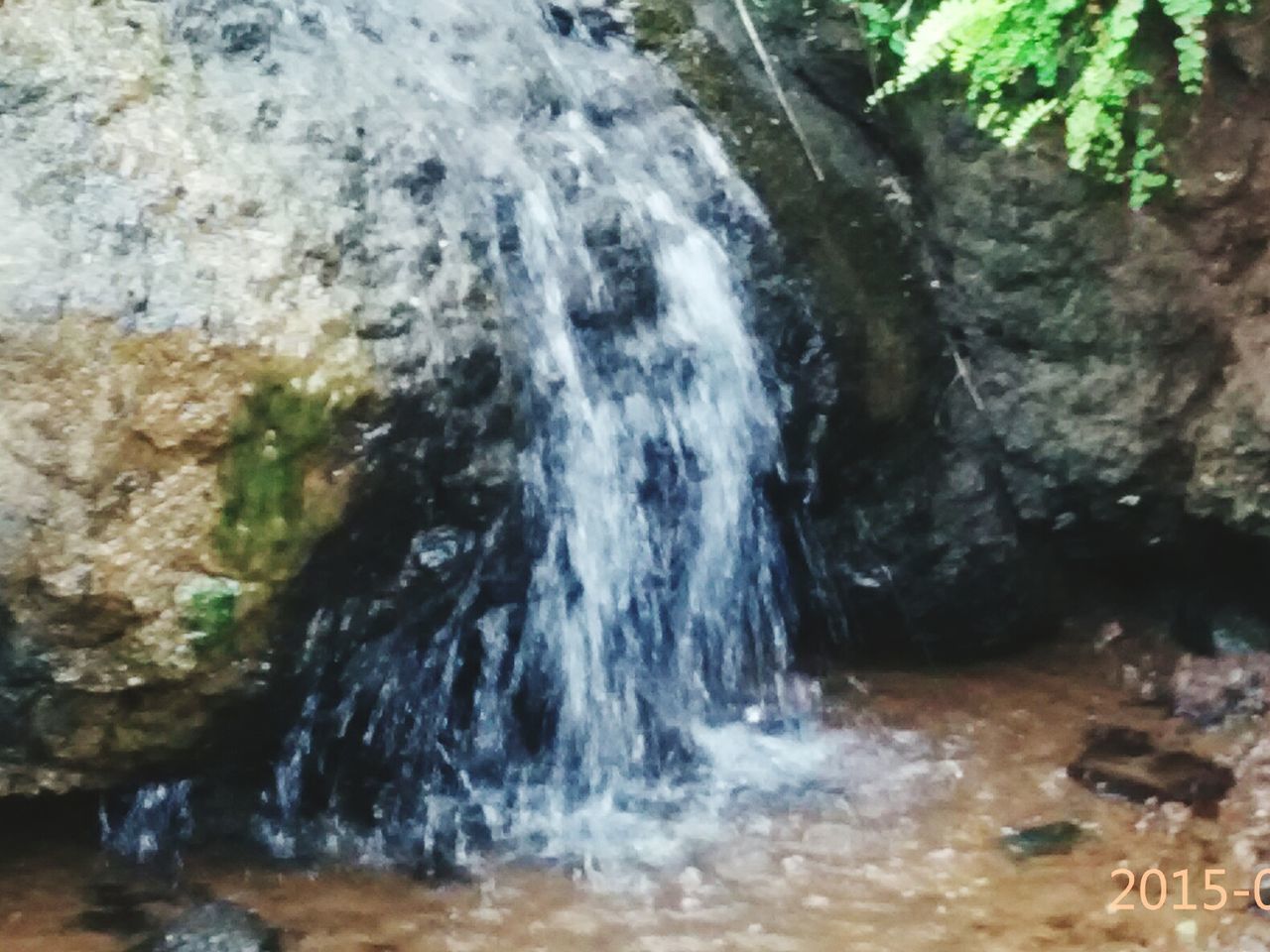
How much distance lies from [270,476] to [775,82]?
2.36 meters

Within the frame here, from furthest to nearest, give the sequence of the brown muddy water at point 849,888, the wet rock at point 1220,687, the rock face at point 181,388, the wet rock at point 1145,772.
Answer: the wet rock at point 1220,687
the wet rock at point 1145,772
the brown muddy water at point 849,888
the rock face at point 181,388

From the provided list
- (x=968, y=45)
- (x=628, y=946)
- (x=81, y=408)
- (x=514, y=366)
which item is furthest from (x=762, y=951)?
(x=968, y=45)

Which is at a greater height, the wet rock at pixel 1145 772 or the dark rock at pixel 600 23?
the dark rock at pixel 600 23

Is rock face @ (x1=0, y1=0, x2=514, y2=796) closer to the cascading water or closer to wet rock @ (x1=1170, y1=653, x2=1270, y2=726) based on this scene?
the cascading water

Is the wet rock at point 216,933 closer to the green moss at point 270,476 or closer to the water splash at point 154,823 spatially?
the water splash at point 154,823

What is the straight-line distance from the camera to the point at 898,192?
425cm

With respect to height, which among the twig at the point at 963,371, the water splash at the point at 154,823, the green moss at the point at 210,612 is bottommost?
the water splash at the point at 154,823

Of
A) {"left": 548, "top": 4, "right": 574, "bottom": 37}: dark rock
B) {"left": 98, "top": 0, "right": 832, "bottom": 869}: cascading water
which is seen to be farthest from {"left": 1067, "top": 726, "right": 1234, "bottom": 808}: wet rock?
{"left": 548, "top": 4, "right": 574, "bottom": 37}: dark rock

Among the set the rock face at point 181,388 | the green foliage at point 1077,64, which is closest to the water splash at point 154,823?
the rock face at point 181,388

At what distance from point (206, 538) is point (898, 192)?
262cm

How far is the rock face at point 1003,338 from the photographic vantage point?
3.91m

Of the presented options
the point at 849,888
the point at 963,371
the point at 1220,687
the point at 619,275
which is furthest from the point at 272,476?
the point at 1220,687

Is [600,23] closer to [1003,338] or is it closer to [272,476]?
[1003,338]

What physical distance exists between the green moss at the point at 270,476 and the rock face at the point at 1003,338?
1.83 metres
